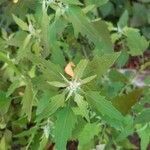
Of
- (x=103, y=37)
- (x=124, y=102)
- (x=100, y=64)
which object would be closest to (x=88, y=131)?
(x=124, y=102)

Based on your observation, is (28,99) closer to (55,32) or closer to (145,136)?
(55,32)

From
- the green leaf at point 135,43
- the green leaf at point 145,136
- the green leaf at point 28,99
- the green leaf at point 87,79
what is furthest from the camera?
the green leaf at point 135,43

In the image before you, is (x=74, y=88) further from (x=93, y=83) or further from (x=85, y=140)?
(x=85, y=140)

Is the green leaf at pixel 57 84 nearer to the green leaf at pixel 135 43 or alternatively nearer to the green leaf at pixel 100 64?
the green leaf at pixel 100 64

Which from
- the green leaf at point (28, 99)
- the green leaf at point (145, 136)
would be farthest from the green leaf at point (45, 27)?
the green leaf at point (145, 136)

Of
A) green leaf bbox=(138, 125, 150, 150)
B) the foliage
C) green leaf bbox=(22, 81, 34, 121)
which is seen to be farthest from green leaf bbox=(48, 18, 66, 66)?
green leaf bbox=(138, 125, 150, 150)

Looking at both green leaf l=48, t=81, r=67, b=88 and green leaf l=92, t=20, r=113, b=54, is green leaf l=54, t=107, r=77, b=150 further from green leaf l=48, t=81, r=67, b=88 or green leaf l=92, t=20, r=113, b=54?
green leaf l=92, t=20, r=113, b=54
